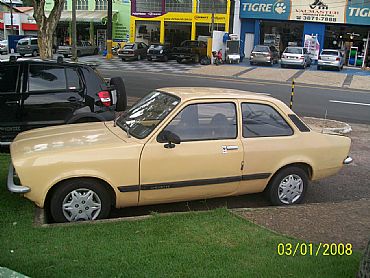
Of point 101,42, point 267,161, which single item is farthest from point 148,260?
point 101,42

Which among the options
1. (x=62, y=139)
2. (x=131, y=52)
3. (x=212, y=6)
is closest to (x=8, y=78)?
(x=62, y=139)

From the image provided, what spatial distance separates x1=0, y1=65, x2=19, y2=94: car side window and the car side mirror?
12.0ft

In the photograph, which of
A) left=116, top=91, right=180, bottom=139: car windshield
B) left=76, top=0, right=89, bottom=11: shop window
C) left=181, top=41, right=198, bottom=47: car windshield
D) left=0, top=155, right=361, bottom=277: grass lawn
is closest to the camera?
left=0, top=155, right=361, bottom=277: grass lawn

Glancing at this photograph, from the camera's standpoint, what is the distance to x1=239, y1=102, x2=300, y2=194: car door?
5.39 m

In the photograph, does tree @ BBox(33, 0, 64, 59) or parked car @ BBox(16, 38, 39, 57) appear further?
parked car @ BBox(16, 38, 39, 57)

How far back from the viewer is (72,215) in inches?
186

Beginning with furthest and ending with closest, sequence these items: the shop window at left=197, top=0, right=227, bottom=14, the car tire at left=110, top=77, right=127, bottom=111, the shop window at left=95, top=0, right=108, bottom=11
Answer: the shop window at left=95, top=0, right=108, bottom=11
the shop window at left=197, top=0, right=227, bottom=14
the car tire at left=110, top=77, right=127, bottom=111

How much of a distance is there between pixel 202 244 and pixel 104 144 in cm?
157

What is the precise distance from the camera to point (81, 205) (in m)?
4.72

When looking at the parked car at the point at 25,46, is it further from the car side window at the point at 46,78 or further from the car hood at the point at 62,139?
the car hood at the point at 62,139

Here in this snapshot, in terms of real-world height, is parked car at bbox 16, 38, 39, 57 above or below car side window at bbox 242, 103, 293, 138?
below
